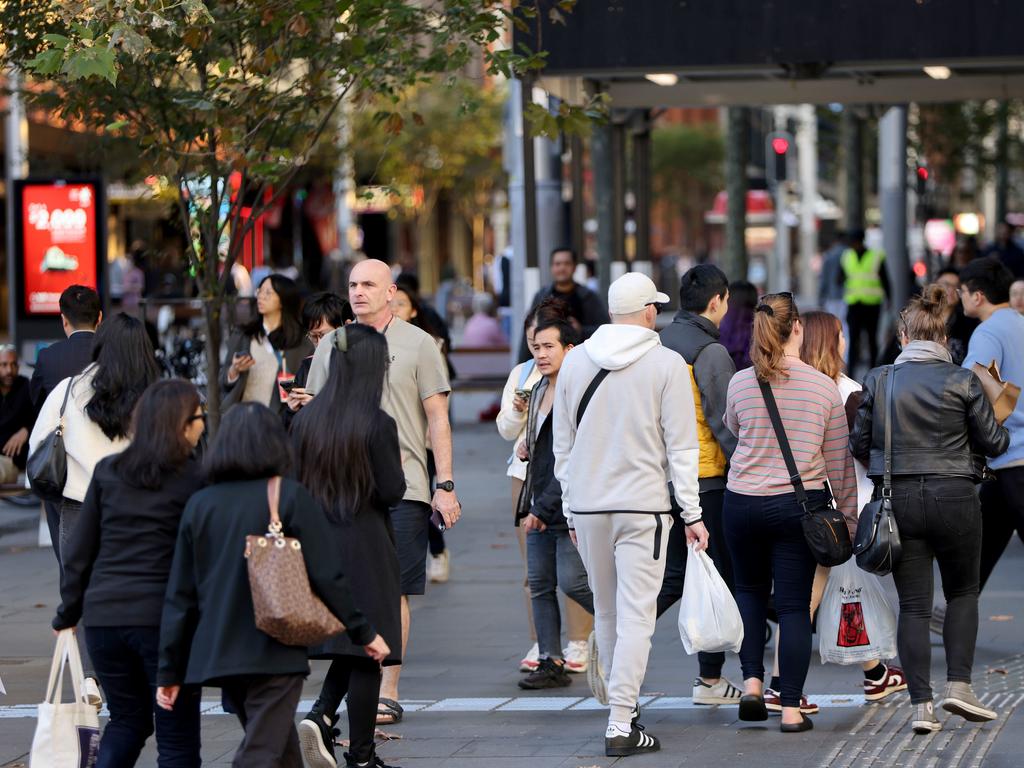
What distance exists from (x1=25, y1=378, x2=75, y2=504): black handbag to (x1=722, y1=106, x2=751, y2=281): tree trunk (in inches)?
845

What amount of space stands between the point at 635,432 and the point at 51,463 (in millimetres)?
2377

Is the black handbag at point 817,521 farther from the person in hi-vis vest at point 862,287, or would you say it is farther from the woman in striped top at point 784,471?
Result: the person in hi-vis vest at point 862,287

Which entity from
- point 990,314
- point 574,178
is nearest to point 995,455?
point 990,314

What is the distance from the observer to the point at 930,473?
22.8 feet

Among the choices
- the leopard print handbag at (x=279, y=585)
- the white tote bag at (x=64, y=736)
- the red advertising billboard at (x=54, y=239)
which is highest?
the red advertising billboard at (x=54, y=239)

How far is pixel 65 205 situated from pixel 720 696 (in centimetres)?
1138

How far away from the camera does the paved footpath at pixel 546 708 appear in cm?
679

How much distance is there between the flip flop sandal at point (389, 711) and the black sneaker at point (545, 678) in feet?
2.70

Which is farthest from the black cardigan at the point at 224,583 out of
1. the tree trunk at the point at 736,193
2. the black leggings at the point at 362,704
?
the tree trunk at the point at 736,193

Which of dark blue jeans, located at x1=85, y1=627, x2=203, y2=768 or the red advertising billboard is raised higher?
the red advertising billboard

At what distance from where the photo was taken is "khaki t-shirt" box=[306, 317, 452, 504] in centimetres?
731

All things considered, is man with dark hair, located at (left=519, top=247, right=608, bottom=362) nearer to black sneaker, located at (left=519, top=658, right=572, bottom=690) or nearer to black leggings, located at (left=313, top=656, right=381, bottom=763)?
black sneaker, located at (left=519, top=658, right=572, bottom=690)

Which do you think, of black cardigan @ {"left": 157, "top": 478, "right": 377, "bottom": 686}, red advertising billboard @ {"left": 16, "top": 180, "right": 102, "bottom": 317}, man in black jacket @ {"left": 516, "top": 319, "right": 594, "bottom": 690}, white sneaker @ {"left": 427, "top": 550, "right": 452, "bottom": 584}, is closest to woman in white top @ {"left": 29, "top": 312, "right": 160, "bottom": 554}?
black cardigan @ {"left": 157, "top": 478, "right": 377, "bottom": 686}

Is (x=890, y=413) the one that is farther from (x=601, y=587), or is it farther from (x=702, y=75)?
Answer: (x=702, y=75)
